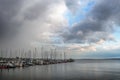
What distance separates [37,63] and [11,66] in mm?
46927

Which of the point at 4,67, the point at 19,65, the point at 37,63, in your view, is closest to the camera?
the point at 4,67

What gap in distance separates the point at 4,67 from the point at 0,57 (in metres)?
60.7

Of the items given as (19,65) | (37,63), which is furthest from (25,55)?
(19,65)

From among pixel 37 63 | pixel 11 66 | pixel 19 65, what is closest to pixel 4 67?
pixel 11 66

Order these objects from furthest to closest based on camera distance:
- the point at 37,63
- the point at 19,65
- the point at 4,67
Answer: the point at 37,63
the point at 19,65
the point at 4,67

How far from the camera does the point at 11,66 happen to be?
113 meters

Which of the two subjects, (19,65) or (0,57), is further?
(0,57)

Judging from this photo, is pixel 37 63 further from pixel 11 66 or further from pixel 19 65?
pixel 11 66

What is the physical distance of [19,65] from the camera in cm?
12381

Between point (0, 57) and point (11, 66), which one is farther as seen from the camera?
point (0, 57)

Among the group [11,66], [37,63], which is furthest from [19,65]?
[37,63]

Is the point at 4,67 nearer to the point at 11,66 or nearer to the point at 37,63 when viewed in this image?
the point at 11,66

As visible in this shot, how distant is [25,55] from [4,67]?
57.1 metres

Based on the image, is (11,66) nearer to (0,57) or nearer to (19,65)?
(19,65)
